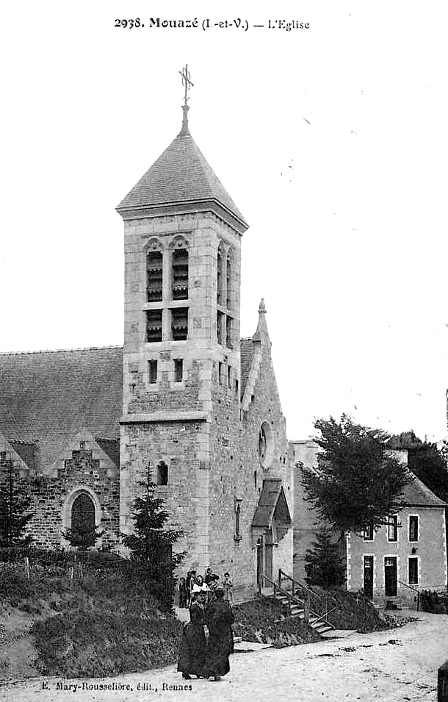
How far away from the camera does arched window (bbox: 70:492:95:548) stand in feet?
99.1

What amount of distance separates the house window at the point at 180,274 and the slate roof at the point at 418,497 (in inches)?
981

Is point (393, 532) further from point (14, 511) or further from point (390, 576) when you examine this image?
point (14, 511)

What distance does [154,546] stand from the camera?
26672mm

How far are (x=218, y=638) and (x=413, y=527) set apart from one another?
34.6 metres

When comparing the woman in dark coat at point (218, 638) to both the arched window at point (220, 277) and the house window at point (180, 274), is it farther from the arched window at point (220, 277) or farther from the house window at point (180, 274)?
the arched window at point (220, 277)

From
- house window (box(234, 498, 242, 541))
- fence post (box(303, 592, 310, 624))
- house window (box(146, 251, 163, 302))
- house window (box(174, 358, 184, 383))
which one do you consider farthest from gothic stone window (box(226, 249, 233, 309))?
fence post (box(303, 592, 310, 624))

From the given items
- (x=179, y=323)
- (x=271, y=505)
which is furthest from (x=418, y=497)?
(x=179, y=323)

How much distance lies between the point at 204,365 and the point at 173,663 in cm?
1048

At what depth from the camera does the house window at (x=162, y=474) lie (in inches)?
1155

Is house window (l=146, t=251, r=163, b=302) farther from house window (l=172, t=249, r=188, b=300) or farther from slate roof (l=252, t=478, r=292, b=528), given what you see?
slate roof (l=252, t=478, r=292, b=528)

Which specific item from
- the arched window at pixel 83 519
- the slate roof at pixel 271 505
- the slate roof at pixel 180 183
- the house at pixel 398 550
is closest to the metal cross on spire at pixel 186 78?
the slate roof at pixel 180 183

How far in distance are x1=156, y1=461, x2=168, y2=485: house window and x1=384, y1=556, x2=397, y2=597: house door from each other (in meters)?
23.6

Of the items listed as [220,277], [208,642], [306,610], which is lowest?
[306,610]

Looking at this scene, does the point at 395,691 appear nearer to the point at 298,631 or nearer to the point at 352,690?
the point at 352,690
